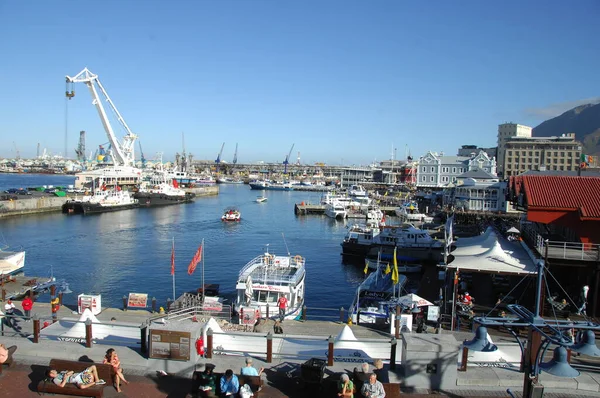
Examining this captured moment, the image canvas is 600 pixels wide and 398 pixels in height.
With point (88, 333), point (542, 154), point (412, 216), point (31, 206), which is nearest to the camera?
point (88, 333)

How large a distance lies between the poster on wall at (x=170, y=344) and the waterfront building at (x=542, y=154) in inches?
4890

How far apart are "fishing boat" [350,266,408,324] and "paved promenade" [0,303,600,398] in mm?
8673

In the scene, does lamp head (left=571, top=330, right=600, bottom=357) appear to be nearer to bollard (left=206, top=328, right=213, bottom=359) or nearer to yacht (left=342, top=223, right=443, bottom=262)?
bollard (left=206, top=328, right=213, bottom=359)

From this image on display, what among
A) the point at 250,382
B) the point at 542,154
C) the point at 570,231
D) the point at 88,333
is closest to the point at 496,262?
the point at 570,231

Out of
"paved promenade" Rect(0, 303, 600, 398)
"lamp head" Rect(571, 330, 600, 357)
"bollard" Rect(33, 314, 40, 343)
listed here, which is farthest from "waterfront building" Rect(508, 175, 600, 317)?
"bollard" Rect(33, 314, 40, 343)

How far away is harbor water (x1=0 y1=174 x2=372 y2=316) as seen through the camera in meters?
33.1

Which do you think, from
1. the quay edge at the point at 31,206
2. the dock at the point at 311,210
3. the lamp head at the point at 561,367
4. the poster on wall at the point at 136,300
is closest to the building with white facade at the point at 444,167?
the dock at the point at 311,210

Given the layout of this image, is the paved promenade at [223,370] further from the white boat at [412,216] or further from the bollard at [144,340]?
the white boat at [412,216]

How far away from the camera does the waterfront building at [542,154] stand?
123 meters

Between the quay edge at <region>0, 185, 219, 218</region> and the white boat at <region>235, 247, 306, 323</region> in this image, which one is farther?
the quay edge at <region>0, 185, 219, 218</region>

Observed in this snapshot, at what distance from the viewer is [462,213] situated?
223ft

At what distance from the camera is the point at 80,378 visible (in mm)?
9539

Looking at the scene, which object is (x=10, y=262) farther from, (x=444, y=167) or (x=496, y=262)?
(x=444, y=167)

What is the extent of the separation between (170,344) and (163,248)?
38.4 m
